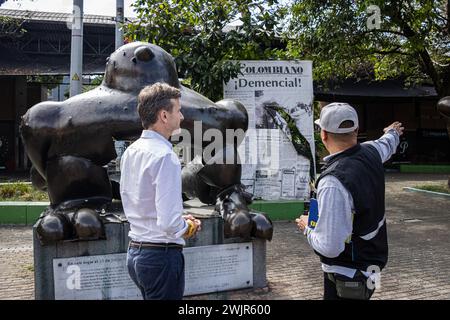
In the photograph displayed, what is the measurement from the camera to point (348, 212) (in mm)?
2041

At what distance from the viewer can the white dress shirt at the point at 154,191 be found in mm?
2021

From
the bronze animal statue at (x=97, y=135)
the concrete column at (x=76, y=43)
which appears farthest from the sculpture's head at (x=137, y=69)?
the concrete column at (x=76, y=43)

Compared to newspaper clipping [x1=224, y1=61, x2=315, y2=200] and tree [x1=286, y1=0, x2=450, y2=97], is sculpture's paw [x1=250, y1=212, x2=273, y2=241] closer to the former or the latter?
newspaper clipping [x1=224, y1=61, x2=315, y2=200]

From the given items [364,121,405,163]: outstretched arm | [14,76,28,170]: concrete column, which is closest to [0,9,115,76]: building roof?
[14,76,28,170]: concrete column

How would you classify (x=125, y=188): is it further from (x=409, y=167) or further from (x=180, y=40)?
(x=409, y=167)

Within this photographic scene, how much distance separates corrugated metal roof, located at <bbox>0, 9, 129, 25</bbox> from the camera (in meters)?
15.4

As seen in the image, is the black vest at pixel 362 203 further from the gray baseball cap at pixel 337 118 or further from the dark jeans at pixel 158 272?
the dark jeans at pixel 158 272

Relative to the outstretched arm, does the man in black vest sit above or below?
below

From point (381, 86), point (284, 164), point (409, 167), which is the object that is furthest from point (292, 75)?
point (409, 167)

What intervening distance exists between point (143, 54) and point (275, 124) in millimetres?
4126

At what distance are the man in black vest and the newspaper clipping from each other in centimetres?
510

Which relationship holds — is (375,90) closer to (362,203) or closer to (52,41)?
(52,41)

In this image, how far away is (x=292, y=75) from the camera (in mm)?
7496

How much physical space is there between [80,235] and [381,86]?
47.7ft
